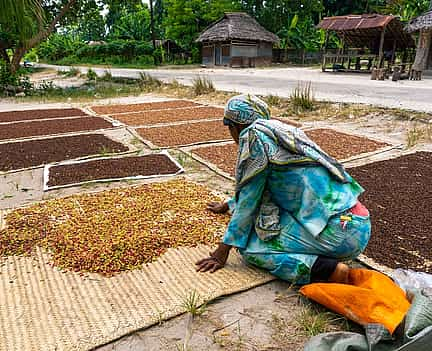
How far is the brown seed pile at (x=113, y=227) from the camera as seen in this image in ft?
6.06

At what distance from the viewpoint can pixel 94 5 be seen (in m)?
12.5

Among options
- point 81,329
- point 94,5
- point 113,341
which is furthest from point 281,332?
point 94,5

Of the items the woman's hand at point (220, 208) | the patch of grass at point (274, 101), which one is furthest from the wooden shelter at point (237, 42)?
the woman's hand at point (220, 208)

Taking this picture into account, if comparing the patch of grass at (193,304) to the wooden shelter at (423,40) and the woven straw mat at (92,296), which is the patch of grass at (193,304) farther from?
the wooden shelter at (423,40)

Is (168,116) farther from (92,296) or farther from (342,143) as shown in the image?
(92,296)

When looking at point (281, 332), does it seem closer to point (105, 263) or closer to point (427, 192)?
point (105, 263)

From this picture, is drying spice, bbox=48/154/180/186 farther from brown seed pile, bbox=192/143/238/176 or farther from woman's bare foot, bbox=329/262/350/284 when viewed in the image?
woman's bare foot, bbox=329/262/350/284

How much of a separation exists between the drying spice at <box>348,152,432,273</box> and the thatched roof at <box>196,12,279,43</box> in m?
18.3

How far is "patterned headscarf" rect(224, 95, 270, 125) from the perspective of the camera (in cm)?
163

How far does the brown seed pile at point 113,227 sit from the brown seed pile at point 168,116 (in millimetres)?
2900

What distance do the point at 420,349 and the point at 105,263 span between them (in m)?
1.29

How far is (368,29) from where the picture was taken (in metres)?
14.1

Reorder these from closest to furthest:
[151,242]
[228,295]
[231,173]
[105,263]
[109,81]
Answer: [228,295] → [105,263] → [151,242] → [231,173] → [109,81]

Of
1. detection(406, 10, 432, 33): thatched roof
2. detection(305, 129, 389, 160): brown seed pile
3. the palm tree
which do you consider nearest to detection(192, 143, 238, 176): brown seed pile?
detection(305, 129, 389, 160): brown seed pile
